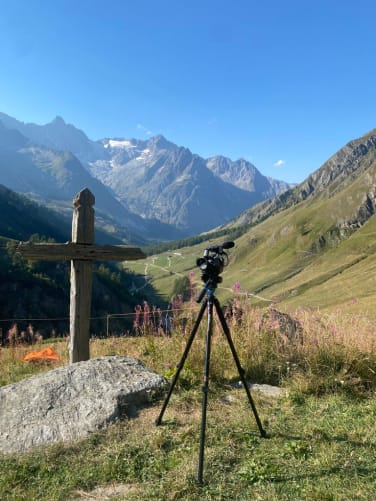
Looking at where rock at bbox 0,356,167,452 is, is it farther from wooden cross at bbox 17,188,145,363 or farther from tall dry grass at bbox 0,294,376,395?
wooden cross at bbox 17,188,145,363

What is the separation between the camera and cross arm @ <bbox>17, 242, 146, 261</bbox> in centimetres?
770

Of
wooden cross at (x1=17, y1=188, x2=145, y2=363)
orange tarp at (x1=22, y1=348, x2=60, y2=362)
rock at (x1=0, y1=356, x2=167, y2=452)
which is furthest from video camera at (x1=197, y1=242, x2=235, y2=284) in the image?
orange tarp at (x1=22, y1=348, x2=60, y2=362)

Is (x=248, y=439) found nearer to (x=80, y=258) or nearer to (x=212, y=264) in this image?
(x=212, y=264)

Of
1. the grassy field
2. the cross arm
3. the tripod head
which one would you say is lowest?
the grassy field

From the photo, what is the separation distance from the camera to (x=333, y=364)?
718cm

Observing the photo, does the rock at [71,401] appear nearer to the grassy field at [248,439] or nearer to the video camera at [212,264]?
the grassy field at [248,439]

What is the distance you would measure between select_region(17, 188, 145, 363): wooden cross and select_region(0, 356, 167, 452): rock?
1085mm

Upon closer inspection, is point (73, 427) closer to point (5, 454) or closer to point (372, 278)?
point (5, 454)

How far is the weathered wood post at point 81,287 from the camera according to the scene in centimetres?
805

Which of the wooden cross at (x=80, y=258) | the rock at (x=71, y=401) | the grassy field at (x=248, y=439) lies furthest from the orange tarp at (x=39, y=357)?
the grassy field at (x=248, y=439)

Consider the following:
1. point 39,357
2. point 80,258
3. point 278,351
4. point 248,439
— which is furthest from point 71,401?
point 39,357

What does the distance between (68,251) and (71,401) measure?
3218 mm

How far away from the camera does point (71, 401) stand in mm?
6027

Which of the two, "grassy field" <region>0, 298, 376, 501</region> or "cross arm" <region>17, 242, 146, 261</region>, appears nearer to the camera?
"grassy field" <region>0, 298, 376, 501</region>
